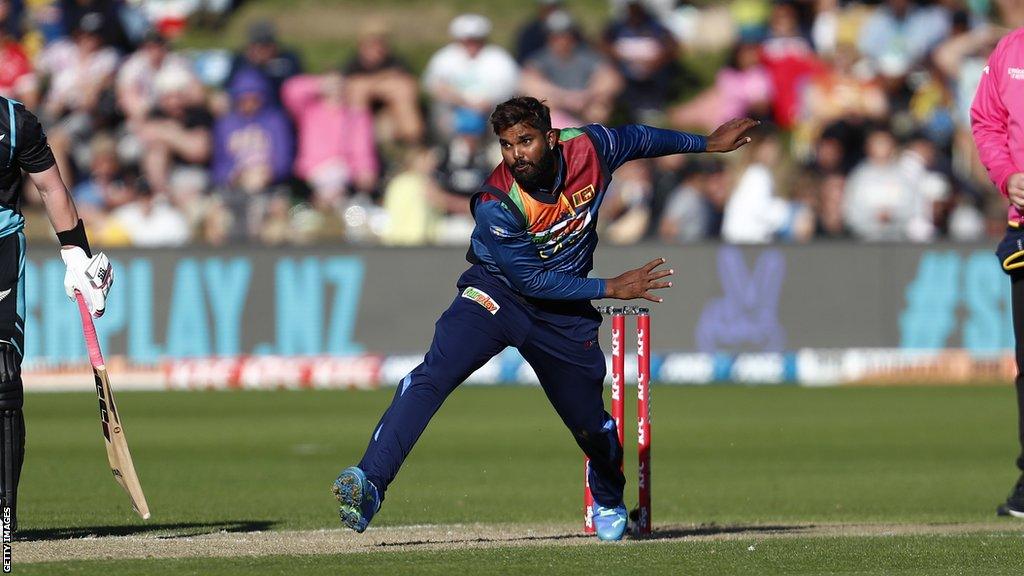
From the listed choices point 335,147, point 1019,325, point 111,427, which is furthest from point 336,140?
point 111,427

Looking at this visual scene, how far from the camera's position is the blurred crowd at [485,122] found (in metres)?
17.2

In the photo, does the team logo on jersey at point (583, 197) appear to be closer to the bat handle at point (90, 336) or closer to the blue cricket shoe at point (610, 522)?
the blue cricket shoe at point (610, 522)

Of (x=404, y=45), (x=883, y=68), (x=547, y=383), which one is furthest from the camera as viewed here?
(x=404, y=45)

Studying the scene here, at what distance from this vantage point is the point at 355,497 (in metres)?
6.79

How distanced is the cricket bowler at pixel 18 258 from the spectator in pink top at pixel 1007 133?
4.02m

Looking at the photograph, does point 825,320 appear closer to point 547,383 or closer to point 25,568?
point 547,383

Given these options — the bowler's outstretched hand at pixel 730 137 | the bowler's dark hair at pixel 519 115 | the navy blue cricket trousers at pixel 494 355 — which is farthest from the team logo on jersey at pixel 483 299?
the bowler's outstretched hand at pixel 730 137

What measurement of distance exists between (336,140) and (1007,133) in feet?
35.7

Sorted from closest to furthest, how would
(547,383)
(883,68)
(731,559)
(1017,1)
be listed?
1. (731,559)
2. (547,383)
3. (883,68)
4. (1017,1)

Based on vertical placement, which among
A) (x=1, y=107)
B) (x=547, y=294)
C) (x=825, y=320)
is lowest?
(x=825, y=320)

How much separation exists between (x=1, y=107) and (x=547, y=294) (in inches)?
89.3

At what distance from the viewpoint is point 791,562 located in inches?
265

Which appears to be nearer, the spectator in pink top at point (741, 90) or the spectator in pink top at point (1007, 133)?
the spectator in pink top at point (1007, 133)

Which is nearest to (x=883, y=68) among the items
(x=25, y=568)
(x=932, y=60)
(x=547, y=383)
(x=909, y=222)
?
(x=932, y=60)
